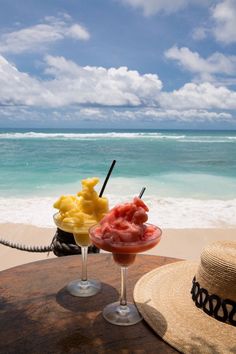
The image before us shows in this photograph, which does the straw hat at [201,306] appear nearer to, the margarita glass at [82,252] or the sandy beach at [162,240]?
the margarita glass at [82,252]

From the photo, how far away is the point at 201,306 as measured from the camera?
143cm

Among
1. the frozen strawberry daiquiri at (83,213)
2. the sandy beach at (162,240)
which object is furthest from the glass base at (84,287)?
the sandy beach at (162,240)

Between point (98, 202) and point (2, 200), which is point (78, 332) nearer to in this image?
point (98, 202)

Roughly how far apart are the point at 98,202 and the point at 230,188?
9.99 meters

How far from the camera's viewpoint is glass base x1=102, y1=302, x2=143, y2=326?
138 cm

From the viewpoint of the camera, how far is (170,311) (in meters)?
1.41

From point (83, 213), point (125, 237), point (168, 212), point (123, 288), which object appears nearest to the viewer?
point (125, 237)

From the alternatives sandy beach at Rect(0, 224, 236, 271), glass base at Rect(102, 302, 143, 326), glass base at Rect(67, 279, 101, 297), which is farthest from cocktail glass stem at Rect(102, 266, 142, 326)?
sandy beach at Rect(0, 224, 236, 271)

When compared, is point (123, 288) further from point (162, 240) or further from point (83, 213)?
point (162, 240)

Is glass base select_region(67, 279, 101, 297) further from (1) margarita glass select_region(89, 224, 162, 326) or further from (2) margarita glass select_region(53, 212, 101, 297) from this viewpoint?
(1) margarita glass select_region(89, 224, 162, 326)

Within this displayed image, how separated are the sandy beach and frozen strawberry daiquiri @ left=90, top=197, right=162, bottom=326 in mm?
3383

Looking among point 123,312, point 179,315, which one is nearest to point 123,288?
point 123,312

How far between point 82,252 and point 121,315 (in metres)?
0.35

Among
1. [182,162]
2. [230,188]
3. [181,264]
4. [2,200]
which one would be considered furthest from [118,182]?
[181,264]
